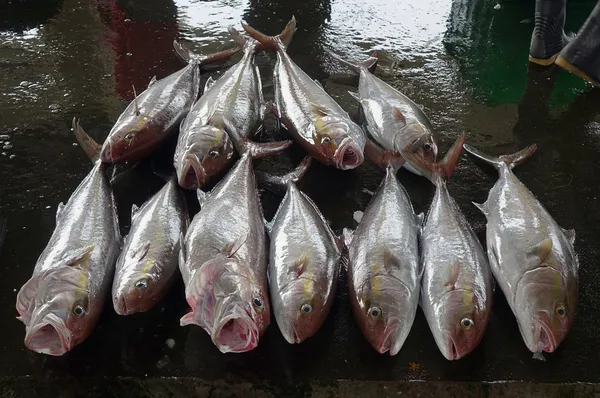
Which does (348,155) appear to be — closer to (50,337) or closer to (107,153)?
(107,153)

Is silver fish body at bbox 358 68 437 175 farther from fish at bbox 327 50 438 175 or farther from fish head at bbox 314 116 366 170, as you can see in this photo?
fish head at bbox 314 116 366 170

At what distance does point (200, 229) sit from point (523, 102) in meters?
3.30

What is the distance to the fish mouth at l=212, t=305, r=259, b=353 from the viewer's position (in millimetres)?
2254

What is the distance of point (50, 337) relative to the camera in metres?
2.38

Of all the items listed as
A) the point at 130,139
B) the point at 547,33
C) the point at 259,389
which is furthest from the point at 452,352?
the point at 547,33

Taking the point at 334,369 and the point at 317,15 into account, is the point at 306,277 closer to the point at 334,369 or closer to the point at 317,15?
the point at 334,369

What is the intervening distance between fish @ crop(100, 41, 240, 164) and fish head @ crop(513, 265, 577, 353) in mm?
2430

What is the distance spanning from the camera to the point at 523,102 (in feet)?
15.4

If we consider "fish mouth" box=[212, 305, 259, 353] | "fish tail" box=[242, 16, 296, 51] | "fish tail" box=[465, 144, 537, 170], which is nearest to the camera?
"fish mouth" box=[212, 305, 259, 353]

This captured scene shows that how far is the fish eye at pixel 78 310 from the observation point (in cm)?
243

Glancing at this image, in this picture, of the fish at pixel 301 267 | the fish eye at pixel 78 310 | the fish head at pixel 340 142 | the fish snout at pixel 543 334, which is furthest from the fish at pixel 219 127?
the fish snout at pixel 543 334

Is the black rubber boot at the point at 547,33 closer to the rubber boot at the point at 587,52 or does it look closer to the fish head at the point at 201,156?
the rubber boot at the point at 587,52

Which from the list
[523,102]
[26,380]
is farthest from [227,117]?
[523,102]

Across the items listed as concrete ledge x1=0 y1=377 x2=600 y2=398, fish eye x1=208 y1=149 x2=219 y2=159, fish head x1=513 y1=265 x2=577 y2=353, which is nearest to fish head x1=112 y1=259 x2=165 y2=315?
concrete ledge x1=0 y1=377 x2=600 y2=398
